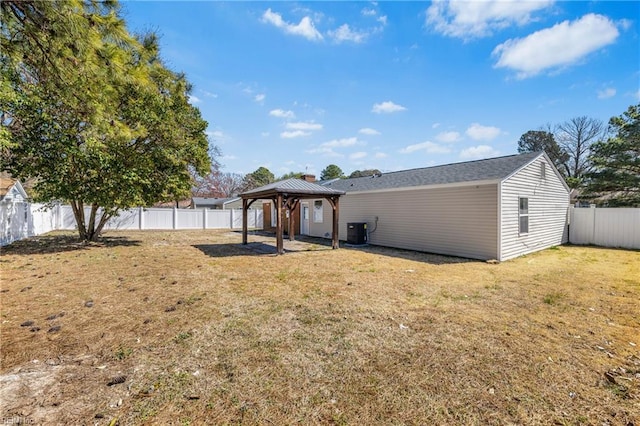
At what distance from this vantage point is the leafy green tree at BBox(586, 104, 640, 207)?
15.2 meters

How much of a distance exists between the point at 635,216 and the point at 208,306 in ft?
50.1

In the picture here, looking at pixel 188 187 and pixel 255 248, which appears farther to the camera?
pixel 188 187

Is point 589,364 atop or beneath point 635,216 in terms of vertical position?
beneath

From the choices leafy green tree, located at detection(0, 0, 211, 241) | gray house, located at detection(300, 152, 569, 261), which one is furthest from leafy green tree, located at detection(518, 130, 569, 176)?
leafy green tree, located at detection(0, 0, 211, 241)

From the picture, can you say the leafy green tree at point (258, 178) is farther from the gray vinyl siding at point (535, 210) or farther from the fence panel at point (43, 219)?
the gray vinyl siding at point (535, 210)

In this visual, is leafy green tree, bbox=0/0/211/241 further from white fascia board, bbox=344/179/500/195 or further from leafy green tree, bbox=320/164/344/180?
leafy green tree, bbox=320/164/344/180

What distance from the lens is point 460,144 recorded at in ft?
67.3

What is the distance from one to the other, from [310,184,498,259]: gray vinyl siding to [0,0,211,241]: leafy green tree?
7752 mm

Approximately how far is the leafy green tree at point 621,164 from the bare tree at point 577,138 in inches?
532

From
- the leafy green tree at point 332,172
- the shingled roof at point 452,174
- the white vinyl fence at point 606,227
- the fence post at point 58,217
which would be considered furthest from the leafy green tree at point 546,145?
the fence post at point 58,217

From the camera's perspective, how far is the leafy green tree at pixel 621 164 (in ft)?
49.7

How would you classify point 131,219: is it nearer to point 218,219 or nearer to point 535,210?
point 218,219

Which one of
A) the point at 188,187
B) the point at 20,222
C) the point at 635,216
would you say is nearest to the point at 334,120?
the point at 188,187

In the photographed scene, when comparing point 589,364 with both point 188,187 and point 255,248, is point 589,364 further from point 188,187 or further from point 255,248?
point 188,187
